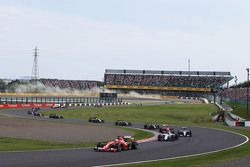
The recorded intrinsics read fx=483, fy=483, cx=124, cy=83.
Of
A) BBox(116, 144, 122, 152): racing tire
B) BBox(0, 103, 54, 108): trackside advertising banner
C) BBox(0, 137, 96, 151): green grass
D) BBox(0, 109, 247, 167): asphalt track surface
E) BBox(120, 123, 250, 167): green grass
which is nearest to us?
BBox(0, 109, 247, 167): asphalt track surface

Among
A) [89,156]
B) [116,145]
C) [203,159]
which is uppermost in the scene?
[116,145]

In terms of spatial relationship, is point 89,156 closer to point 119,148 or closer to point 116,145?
point 116,145

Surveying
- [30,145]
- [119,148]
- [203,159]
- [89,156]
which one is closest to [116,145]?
[119,148]

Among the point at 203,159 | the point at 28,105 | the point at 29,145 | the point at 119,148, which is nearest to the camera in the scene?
the point at 203,159

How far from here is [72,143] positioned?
1510 inches

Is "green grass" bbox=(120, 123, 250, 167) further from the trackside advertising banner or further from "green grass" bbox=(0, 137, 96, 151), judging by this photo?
the trackside advertising banner

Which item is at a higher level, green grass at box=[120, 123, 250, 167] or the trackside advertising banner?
the trackside advertising banner

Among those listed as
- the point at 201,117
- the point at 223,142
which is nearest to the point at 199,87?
the point at 201,117

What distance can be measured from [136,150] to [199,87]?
165 m

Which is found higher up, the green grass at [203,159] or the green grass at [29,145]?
the green grass at [29,145]

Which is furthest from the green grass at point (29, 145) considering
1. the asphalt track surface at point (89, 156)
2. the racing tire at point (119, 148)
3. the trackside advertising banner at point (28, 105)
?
the trackside advertising banner at point (28, 105)

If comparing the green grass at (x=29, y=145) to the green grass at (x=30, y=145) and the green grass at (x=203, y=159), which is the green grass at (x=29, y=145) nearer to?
the green grass at (x=30, y=145)

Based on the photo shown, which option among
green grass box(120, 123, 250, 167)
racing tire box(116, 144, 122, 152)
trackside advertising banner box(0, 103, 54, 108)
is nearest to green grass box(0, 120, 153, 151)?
racing tire box(116, 144, 122, 152)

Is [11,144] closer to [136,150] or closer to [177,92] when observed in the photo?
[136,150]
